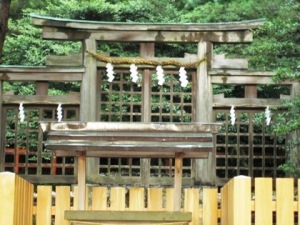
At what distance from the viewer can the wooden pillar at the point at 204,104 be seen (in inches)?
542

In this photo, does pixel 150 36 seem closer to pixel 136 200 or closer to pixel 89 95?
pixel 89 95

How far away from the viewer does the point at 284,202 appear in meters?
6.79

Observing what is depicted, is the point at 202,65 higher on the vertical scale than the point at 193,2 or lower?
lower

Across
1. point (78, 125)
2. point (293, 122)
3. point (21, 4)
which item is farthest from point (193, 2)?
point (78, 125)

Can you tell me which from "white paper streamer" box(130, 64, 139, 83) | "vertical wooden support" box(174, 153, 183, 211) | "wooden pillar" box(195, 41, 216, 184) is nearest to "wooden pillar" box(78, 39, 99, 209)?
"white paper streamer" box(130, 64, 139, 83)

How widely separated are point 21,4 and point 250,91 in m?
9.41

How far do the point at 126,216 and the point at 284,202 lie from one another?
1.60 m

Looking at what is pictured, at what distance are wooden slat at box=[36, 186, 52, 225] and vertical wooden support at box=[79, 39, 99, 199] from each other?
20.5 ft

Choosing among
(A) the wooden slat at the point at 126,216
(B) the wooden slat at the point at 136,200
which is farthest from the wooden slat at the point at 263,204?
(B) the wooden slat at the point at 136,200

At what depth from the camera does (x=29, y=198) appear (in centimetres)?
746

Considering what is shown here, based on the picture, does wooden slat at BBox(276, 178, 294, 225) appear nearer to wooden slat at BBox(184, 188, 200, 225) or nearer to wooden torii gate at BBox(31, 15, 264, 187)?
wooden slat at BBox(184, 188, 200, 225)

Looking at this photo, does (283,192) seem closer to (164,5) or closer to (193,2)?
(164,5)

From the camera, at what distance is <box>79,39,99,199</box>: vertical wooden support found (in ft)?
45.0

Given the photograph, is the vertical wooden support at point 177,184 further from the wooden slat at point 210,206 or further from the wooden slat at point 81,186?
the wooden slat at point 81,186
